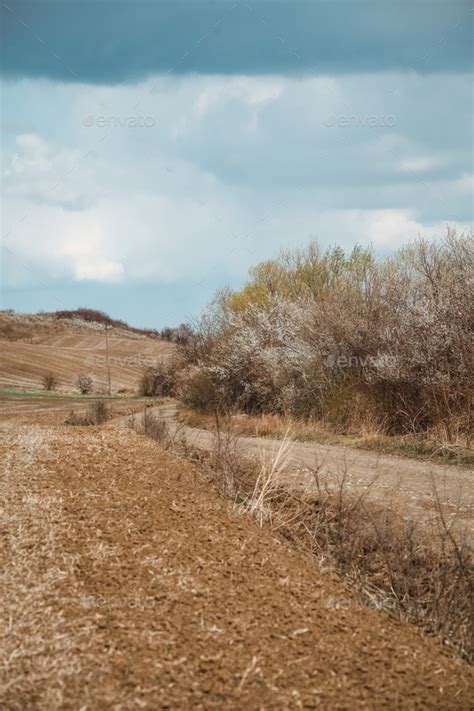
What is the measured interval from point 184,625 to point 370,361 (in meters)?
11.5

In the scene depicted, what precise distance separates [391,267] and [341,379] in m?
6.77

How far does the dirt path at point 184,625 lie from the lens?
143 inches

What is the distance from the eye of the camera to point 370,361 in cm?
1528

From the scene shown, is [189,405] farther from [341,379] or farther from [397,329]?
[397,329]

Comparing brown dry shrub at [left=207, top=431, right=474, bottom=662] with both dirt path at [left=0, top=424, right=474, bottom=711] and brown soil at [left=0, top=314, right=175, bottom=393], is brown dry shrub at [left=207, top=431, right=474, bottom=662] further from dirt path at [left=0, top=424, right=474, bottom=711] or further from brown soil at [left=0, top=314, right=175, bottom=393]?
brown soil at [left=0, top=314, right=175, bottom=393]

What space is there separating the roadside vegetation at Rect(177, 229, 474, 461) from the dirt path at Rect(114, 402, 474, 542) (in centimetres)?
81

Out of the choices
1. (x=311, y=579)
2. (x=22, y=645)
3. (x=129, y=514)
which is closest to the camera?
(x=22, y=645)

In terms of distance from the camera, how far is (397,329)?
574 inches

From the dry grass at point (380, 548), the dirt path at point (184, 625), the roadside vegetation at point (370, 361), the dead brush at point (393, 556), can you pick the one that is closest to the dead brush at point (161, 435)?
the roadside vegetation at point (370, 361)

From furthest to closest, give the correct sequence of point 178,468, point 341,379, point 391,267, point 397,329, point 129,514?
point 391,267, point 341,379, point 397,329, point 178,468, point 129,514

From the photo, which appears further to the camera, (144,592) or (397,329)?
(397,329)

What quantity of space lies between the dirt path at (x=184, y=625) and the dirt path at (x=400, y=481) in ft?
5.23

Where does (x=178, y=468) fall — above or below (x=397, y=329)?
below

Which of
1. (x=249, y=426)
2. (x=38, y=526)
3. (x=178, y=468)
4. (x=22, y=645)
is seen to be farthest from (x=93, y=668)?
(x=249, y=426)
